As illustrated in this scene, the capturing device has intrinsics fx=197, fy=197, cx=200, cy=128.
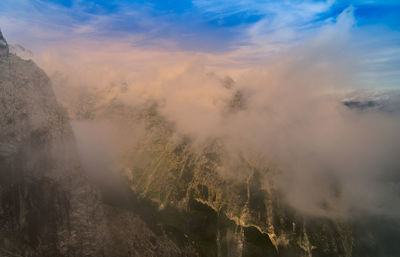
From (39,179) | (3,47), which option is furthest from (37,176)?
(3,47)

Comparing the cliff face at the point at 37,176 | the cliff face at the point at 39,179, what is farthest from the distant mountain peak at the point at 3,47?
the cliff face at the point at 37,176

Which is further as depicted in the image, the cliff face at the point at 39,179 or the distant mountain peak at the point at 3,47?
the distant mountain peak at the point at 3,47

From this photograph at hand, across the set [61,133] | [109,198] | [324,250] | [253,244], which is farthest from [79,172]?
[324,250]

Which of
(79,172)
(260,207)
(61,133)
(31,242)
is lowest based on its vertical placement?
(31,242)

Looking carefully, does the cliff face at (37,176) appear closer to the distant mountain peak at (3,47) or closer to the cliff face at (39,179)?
the cliff face at (39,179)

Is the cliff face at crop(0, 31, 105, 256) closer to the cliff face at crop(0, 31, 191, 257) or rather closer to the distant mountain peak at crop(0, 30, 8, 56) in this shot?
the cliff face at crop(0, 31, 191, 257)

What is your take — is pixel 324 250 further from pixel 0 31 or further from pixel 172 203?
pixel 0 31

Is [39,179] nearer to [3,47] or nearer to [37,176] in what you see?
[37,176]

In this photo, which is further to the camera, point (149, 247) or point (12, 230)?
point (149, 247)
